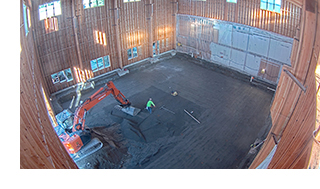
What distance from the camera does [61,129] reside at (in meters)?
15.6

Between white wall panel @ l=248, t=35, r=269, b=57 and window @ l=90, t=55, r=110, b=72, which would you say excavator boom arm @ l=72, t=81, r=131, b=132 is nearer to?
window @ l=90, t=55, r=110, b=72

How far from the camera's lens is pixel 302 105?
8102mm

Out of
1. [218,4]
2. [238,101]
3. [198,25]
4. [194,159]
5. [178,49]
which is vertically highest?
[218,4]

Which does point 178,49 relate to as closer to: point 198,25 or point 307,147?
point 198,25

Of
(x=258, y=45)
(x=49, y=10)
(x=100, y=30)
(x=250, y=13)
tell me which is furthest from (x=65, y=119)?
(x=250, y=13)

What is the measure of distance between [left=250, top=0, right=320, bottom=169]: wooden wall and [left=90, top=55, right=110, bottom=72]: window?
1646 cm

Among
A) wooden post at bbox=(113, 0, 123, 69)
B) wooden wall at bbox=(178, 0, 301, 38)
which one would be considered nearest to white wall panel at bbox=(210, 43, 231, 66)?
wooden wall at bbox=(178, 0, 301, 38)

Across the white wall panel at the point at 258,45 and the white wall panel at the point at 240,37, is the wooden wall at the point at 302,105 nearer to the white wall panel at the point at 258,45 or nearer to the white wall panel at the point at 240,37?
the white wall panel at the point at 258,45

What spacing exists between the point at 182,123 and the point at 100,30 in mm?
11433

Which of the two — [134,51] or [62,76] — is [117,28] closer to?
[134,51]

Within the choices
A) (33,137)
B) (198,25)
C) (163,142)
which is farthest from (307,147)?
(198,25)

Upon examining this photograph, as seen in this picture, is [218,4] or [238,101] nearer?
[238,101]

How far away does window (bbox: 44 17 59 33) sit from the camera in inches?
705

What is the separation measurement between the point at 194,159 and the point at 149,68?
13.3 metres
